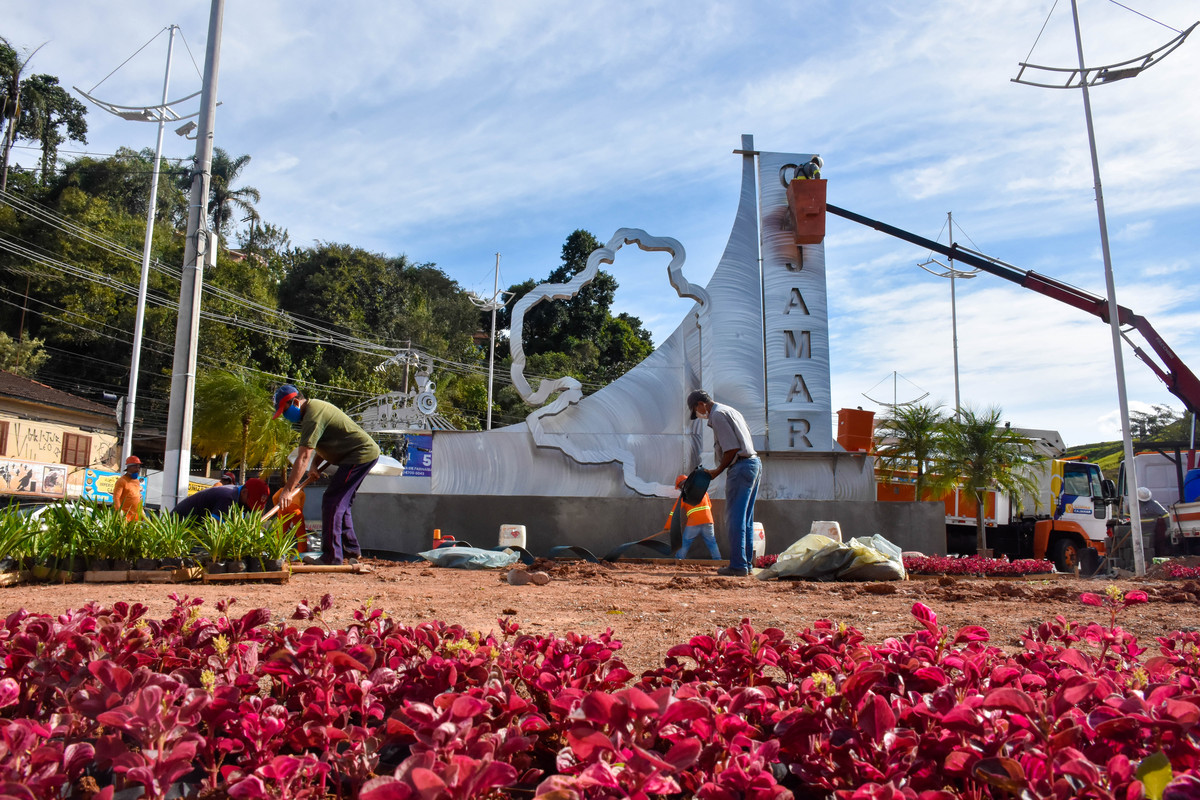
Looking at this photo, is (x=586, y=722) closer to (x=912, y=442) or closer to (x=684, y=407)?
(x=684, y=407)

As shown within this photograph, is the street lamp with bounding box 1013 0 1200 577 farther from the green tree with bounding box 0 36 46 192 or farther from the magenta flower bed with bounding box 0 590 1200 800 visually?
the green tree with bounding box 0 36 46 192

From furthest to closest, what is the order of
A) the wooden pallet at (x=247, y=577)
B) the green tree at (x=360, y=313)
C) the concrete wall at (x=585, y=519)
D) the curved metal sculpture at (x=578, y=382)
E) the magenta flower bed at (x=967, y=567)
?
the green tree at (x=360, y=313) < the curved metal sculpture at (x=578, y=382) < the concrete wall at (x=585, y=519) < the magenta flower bed at (x=967, y=567) < the wooden pallet at (x=247, y=577)

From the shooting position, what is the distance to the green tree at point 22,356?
30.0m

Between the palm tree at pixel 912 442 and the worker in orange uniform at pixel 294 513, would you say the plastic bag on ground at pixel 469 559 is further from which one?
the palm tree at pixel 912 442

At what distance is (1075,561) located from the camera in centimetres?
1808

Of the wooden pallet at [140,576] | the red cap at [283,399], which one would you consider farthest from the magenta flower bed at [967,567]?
the wooden pallet at [140,576]

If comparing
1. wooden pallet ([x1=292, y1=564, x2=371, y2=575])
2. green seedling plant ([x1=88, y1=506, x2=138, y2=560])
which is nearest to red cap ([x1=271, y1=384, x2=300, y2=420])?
wooden pallet ([x1=292, y1=564, x2=371, y2=575])

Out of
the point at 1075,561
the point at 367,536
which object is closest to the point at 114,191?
the point at 367,536

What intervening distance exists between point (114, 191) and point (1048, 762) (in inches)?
1810

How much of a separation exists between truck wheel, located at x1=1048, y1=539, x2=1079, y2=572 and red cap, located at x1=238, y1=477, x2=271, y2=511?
16.5m

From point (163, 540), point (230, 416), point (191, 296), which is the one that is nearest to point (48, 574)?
point (163, 540)

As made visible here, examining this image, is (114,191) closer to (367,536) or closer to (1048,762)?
(367,536)

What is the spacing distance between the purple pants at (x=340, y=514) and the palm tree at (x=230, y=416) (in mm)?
21051

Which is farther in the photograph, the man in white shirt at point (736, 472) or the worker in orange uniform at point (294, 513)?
the man in white shirt at point (736, 472)
